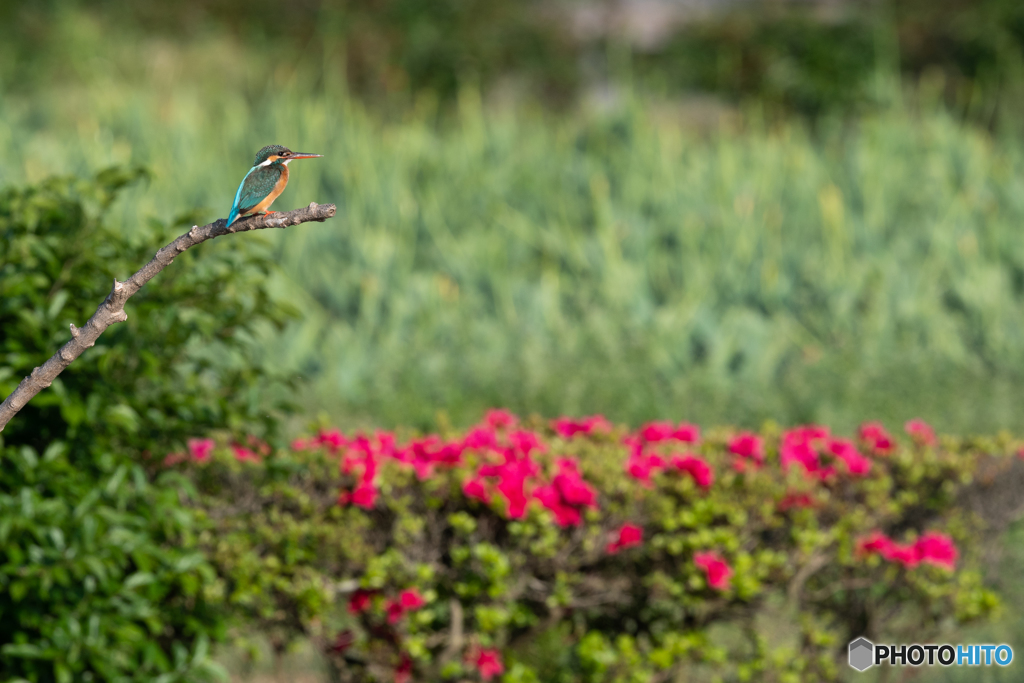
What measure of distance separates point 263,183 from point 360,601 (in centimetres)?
166

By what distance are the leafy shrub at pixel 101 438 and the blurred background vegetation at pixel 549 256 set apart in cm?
2

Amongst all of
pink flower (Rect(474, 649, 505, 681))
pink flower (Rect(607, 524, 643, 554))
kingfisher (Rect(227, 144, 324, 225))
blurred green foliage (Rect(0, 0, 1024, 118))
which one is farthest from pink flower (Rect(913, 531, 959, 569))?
blurred green foliage (Rect(0, 0, 1024, 118))

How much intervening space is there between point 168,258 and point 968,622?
2.75m

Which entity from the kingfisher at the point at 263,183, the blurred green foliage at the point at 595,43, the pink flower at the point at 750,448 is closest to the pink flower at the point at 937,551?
the pink flower at the point at 750,448

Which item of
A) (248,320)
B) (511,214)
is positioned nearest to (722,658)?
(248,320)

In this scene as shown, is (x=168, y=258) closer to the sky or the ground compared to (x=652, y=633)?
closer to the sky

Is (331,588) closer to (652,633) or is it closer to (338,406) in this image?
(652,633)

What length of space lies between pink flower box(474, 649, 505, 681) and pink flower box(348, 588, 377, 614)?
0.34 m

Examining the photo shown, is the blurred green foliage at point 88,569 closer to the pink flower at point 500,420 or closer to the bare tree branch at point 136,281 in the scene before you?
the bare tree branch at point 136,281

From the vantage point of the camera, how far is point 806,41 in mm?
10383

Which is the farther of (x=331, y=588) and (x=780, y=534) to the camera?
(x=780, y=534)

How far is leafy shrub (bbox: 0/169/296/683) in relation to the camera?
88.7 inches

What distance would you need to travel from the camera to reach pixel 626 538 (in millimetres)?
2775

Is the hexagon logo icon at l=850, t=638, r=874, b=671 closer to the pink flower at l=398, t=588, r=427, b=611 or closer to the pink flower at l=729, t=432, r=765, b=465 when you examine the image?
the pink flower at l=729, t=432, r=765, b=465
